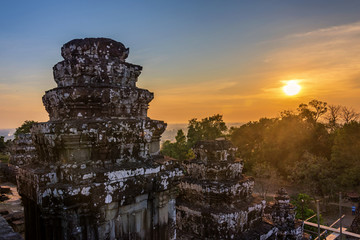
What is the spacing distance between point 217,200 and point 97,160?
12.1ft

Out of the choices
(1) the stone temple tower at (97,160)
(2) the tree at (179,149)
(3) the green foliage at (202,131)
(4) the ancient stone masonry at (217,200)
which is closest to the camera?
(1) the stone temple tower at (97,160)

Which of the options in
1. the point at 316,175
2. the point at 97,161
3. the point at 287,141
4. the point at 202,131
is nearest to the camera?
the point at 97,161

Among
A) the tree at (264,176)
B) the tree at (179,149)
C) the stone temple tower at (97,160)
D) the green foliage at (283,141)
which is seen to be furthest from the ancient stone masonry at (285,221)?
the tree at (179,149)

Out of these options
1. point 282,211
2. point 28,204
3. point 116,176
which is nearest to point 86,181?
point 116,176

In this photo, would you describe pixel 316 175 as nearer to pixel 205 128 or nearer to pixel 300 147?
pixel 300 147

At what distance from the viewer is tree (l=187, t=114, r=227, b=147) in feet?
117

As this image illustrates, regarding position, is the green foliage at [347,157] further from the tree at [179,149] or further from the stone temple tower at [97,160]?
the stone temple tower at [97,160]

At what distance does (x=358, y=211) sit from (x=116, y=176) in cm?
1681

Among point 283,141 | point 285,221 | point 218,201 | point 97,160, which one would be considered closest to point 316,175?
point 283,141

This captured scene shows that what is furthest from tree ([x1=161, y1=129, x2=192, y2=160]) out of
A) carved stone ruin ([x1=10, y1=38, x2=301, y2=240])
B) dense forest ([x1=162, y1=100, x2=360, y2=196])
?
carved stone ruin ([x1=10, y1=38, x2=301, y2=240])

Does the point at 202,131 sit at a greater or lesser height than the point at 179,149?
greater

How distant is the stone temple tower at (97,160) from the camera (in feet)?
8.31

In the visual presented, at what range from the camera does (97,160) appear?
2.78 m

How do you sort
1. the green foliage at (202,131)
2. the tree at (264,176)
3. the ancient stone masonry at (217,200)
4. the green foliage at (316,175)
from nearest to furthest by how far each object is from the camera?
1. the ancient stone masonry at (217,200)
2. the green foliage at (316,175)
3. the tree at (264,176)
4. the green foliage at (202,131)
